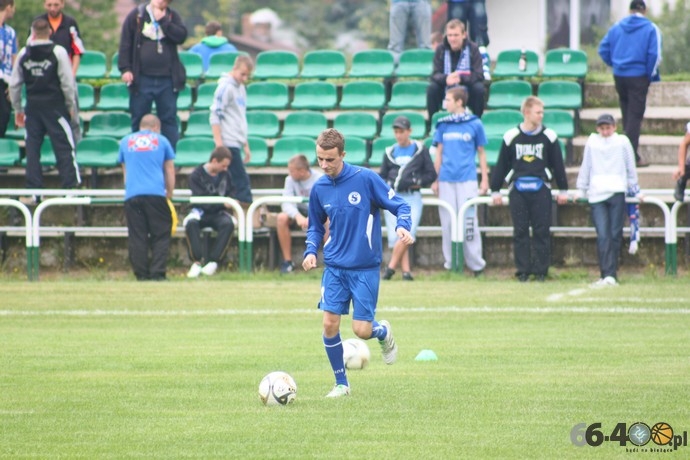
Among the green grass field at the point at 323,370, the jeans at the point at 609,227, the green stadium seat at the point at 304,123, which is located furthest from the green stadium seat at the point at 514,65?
the green grass field at the point at 323,370

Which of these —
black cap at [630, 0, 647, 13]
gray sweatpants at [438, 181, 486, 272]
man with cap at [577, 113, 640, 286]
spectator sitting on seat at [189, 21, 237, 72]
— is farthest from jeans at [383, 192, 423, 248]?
spectator sitting on seat at [189, 21, 237, 72]

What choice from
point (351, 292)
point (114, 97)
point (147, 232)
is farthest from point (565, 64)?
point (351, 292)

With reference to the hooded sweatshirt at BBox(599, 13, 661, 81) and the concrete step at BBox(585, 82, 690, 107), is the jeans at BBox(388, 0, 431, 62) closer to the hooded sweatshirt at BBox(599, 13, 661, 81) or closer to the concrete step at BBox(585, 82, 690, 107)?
the concrete step at BBox(585, 82, 690, 107)

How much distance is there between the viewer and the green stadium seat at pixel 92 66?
74.9ft

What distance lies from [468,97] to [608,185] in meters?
3.10

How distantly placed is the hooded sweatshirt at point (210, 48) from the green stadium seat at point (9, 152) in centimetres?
440

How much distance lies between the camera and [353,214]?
28.9 feet

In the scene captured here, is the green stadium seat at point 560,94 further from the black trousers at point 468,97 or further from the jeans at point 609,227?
the jeans at point 609,227

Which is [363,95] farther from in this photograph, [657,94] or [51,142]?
[51,142]

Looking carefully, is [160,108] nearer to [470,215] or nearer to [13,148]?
[13,148]

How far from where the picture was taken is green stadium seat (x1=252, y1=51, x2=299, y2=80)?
22891 millimetres

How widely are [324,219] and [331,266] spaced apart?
374 millimetres

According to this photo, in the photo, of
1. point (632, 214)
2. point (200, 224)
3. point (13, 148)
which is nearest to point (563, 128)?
point (632, 214)

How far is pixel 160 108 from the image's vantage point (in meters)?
18.6
